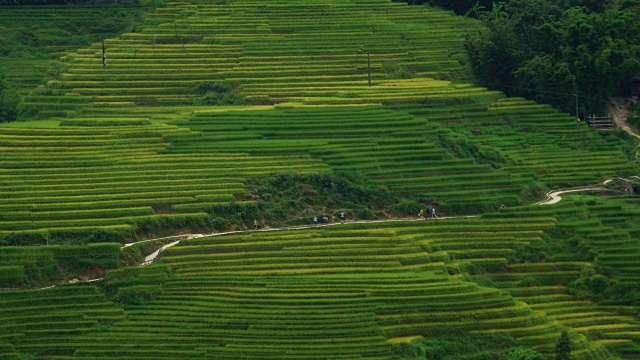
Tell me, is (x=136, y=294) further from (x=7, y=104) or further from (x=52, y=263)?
(x=7, y=104)

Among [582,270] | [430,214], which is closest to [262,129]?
[430,214]

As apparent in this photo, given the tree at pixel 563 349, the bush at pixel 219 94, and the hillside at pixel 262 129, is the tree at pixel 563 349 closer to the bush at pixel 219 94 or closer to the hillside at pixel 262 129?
the hillside at pixel 262 129

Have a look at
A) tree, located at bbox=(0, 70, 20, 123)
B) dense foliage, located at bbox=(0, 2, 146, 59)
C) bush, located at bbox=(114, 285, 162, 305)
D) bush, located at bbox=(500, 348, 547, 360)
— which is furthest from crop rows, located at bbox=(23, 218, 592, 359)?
dense foliage, located at bbox=(0, 2, 146, 59)

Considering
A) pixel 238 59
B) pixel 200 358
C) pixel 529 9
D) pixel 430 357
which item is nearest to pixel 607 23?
pixel 529 9

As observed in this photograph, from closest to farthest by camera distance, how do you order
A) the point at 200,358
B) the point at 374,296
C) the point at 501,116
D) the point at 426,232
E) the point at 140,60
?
the point at 200,358 → the point at 374,296 → the point at 426,232 → the point at 501,116 → the point at 140,60

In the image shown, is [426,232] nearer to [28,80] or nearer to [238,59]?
[238,59]

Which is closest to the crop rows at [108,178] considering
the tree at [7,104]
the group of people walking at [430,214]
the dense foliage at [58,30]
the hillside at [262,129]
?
the hillside at [262,129]

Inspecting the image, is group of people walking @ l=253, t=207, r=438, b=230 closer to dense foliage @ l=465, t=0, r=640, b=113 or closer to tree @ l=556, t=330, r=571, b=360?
tree @ l=556, t=330, r=571, b=360
